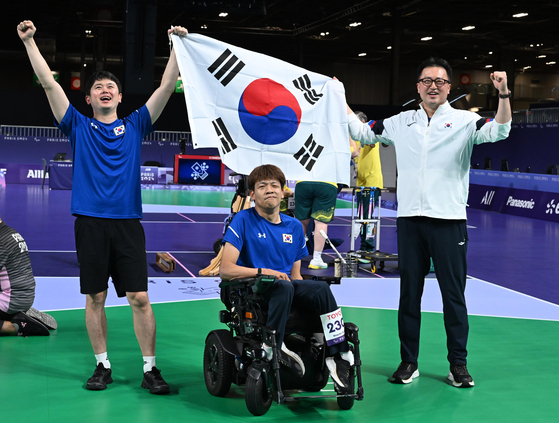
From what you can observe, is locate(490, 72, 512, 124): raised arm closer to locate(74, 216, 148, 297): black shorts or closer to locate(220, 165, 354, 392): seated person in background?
locate(220, 165, 354, 392): seated person in background

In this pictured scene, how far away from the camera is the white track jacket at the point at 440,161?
14.0ft

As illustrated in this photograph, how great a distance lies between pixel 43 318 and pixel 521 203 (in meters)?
14.4

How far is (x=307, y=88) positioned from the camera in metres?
5.52

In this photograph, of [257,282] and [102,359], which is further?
[102,359]

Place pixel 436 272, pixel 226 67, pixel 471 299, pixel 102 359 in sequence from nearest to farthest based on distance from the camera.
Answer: pixel 102 359 → pixel 436 272 → pixel 226 67 → pixel 471 299

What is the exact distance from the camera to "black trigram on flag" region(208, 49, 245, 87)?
507 centimetres

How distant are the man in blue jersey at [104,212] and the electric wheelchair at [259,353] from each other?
1.37 feet

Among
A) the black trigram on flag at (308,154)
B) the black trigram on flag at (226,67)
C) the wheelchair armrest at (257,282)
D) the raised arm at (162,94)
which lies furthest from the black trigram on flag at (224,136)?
the wheelchair armrest at (257,282)

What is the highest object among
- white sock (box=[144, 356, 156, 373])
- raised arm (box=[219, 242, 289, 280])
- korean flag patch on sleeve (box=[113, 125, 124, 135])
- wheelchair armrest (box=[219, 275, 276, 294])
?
korean flag patch on sleeve (box=[113, 125, 124, 135])

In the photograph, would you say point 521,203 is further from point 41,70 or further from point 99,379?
point 41,70

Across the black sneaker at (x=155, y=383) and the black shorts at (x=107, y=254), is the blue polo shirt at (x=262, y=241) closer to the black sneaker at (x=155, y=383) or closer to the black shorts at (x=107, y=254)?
the black shorts at (x=107, y=254)

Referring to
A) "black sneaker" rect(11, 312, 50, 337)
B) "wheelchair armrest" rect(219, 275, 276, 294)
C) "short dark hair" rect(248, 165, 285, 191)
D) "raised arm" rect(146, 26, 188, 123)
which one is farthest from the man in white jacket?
"black sneaker" rect(11, 312, 50, 337)

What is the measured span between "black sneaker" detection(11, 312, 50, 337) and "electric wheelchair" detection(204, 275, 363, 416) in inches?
70.0

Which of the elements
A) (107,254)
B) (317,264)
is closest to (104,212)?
(107,254)
